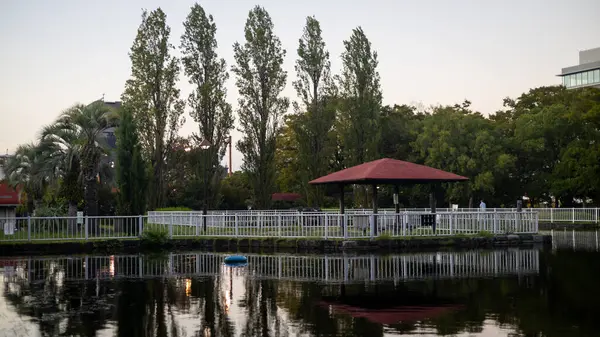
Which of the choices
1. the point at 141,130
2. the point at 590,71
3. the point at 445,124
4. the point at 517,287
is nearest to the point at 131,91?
the point at 141,130

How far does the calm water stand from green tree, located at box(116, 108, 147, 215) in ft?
26.3

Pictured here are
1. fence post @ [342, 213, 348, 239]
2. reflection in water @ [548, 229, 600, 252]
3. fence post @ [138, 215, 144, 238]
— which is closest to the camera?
fence post @ [342, 213, 348, 239]

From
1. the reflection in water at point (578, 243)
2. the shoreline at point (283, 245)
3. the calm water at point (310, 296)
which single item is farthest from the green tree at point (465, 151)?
the calm water at point (310, 296)

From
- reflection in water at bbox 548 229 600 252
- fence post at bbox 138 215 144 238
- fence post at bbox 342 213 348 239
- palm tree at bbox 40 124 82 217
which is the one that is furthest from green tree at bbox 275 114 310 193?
fence post at bbox 342 213 348 239

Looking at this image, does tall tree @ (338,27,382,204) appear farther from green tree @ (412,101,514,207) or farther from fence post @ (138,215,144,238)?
fence post @ (138,215,144,238)

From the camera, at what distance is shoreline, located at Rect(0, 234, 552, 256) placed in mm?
23594

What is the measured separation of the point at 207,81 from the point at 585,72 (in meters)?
70.2

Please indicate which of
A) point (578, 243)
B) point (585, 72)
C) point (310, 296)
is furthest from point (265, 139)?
point (585, 72)

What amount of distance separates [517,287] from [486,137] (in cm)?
3453

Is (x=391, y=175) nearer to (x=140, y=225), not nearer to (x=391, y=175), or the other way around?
(x=391, y=175)

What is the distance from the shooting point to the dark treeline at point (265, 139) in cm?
3403

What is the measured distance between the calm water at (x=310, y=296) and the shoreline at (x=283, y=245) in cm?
254

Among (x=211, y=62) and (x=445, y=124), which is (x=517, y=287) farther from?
(x=445, y=124)

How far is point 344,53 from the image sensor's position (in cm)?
4200
